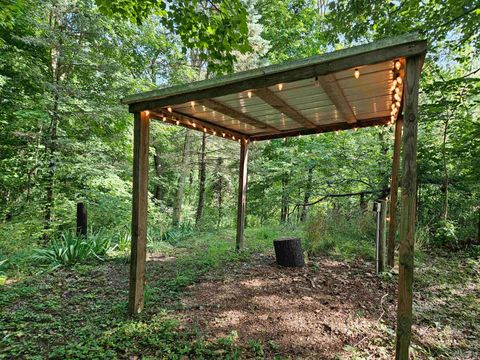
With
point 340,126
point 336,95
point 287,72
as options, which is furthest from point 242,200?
point 287,72

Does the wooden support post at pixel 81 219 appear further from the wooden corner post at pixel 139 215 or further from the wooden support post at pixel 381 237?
the wooden support post at pixel 381 237

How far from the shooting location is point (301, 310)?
3.19m

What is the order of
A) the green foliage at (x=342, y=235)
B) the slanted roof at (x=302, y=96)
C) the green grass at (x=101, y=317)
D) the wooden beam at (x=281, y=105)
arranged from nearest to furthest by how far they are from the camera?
the slanted roof at (x=302, y=96), the green grass at (x=101, y=317), the wooden beam at (x=281, y=105), the green foliage at (x=342, y=235)

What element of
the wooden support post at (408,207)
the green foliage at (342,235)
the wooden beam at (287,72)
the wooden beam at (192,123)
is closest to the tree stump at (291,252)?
the green foliage at (342,235)

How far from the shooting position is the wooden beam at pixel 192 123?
148 inches

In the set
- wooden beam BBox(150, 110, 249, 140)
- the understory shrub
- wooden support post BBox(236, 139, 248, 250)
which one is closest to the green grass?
the understory shrub

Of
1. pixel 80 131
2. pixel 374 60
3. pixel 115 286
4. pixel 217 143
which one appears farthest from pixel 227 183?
pixel 374 60

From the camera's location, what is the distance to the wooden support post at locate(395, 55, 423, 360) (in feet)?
6.63

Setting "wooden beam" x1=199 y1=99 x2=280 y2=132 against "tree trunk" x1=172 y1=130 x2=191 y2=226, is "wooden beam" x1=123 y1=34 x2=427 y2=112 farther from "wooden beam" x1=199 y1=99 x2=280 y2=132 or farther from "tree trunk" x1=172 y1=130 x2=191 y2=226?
"tree trunk" x1=172 y1=130 x2=191 y2=226

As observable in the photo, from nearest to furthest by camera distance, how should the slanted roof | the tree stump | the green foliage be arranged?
the slanted roof
the tree stump
the green foliage

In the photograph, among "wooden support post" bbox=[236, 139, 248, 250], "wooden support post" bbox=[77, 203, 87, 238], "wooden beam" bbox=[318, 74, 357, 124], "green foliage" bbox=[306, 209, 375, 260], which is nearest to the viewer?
"wooden beam" bbox=[318, 74, 357, 124]

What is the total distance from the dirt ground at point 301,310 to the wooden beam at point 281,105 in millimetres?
2455

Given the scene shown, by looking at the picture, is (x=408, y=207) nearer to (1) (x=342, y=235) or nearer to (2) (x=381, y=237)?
(2) (x=381, y=237)

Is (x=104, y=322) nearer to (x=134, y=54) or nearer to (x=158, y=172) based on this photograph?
(x=134, y=54)
